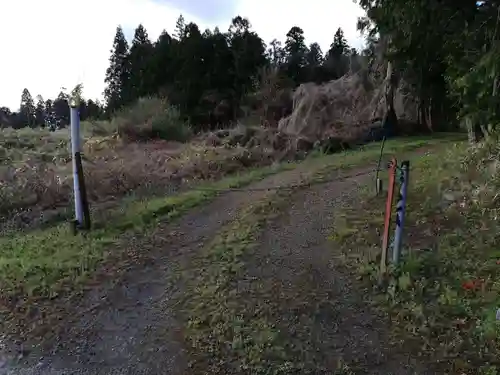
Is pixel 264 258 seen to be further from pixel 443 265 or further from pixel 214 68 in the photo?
pixel 214 68

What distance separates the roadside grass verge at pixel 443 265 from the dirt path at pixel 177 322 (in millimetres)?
248

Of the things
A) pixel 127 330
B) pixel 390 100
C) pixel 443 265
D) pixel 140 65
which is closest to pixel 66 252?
pixel 127 330

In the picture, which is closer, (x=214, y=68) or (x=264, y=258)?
(x=264, y=258)

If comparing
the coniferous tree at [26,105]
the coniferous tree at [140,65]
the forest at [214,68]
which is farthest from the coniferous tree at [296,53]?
the coniferous tree at [26,105]

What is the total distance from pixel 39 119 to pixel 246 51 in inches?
918

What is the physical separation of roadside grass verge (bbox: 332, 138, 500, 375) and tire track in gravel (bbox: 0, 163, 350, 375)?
5.90 ft

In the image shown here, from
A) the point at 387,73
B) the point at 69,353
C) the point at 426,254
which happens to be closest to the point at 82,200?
the point at 69,353

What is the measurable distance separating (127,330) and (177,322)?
1.42 ft

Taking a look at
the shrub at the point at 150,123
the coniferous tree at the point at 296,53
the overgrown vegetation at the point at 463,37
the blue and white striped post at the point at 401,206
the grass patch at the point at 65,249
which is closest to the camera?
the blue and white striped post at the point at 401,206

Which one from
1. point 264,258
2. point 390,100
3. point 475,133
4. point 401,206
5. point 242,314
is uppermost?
point 390,100

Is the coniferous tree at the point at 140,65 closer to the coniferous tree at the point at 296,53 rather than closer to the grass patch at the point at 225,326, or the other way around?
the coniferous tree at the point at 296,53

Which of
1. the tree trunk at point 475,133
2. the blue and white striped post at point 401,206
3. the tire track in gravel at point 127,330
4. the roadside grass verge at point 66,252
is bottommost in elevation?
the tire track in gravel at point 127,330

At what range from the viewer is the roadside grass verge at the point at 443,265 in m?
3.55

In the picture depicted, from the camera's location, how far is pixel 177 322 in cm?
409
